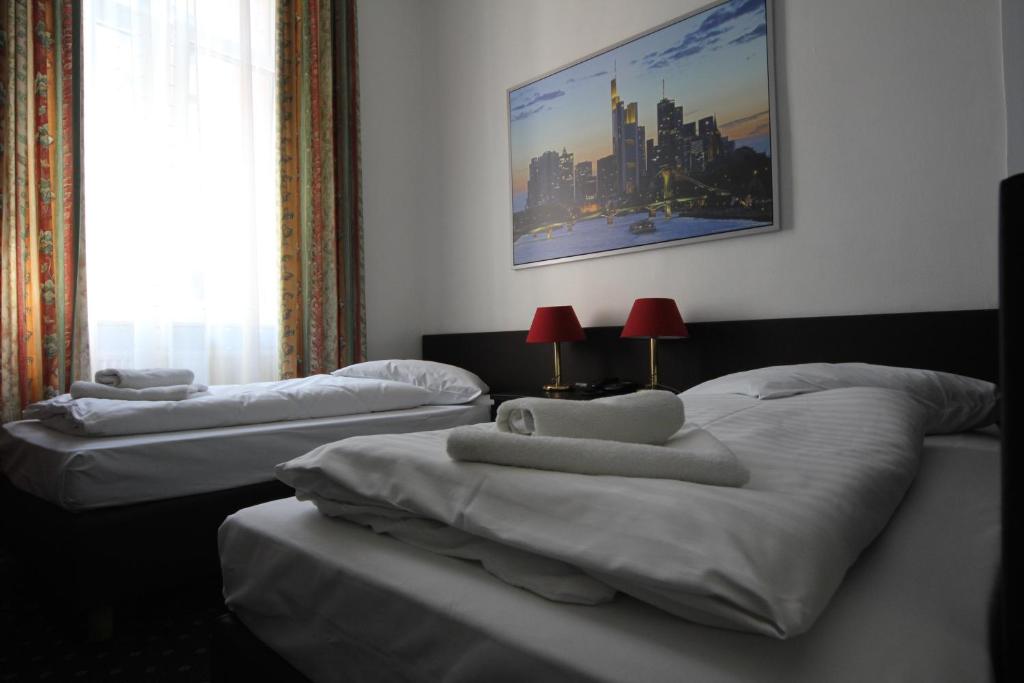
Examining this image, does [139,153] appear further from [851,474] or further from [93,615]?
[851,474]

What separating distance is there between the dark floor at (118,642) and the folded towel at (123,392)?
65 centimetres

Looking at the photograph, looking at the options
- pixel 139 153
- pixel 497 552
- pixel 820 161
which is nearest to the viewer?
pixel 497 552

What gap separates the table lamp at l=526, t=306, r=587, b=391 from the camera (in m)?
2.79

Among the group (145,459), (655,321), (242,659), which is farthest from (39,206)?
(655,321)

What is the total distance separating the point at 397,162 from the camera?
393 centimetres

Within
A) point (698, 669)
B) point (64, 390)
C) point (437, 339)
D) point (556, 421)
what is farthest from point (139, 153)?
point (698, 669)

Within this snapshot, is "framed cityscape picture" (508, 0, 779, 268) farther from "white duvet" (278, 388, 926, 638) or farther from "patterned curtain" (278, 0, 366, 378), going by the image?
"white duvet" (278, 388, 926, 638)

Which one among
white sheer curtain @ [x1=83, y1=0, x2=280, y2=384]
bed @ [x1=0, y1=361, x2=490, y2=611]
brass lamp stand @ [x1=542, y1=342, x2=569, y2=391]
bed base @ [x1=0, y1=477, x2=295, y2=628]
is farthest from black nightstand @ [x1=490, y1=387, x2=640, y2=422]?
white sheer curtain @ [x1=83, y1=0, x2=280, y2=384]

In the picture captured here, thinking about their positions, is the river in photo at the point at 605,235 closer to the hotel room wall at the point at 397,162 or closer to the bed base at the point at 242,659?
the hotel room wall at the point at 397,162

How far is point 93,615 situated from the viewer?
1544 millimetres

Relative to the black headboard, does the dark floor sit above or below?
below

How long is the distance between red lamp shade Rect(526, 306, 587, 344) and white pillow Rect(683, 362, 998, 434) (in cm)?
101

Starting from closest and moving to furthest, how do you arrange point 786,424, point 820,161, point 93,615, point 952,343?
point 786,424, point 93,615, point 952,343, point 820,161

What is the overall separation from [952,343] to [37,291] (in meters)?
3.57
